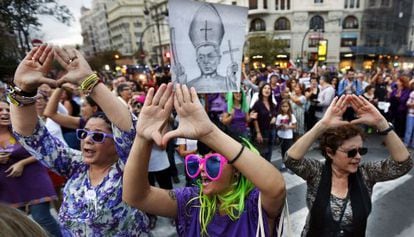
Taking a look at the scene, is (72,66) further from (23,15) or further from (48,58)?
(23,15)

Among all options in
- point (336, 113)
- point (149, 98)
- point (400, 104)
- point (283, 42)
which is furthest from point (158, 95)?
point (283, 42)

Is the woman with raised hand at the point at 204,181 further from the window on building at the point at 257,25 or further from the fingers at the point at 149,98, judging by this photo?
the window on building at the point at 257,25

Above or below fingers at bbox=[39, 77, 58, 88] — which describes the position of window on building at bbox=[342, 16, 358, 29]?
above

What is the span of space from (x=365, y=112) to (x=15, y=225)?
202 centimetres

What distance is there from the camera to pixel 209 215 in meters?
1.64

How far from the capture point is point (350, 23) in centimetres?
4100

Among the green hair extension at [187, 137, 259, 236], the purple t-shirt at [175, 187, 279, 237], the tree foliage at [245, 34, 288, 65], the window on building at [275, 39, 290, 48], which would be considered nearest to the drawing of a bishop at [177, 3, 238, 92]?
the green hair extension at [187, 137, 259, 236]

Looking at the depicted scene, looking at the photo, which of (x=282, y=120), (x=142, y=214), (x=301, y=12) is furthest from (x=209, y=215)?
(x=301, y=12)

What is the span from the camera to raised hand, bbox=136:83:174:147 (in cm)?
132

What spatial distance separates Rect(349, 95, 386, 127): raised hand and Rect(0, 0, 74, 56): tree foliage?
28.7 ft

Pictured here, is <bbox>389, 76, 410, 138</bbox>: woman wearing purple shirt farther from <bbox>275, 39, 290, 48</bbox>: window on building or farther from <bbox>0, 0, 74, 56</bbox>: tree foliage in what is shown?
<bbox>275, 39, 290, 48</bbox>: window on building

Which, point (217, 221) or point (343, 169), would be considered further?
point (343, 169)

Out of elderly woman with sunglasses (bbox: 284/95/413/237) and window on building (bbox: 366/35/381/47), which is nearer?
elderly woman with sunglasses (bbox: 284/95/413/237)

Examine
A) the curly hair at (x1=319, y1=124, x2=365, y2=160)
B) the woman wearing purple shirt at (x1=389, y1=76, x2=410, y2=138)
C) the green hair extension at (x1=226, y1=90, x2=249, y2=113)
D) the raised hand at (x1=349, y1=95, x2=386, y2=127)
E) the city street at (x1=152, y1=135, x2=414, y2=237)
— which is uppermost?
the raised hand at (x1=349, y1=95, x2=386, y2=127)
